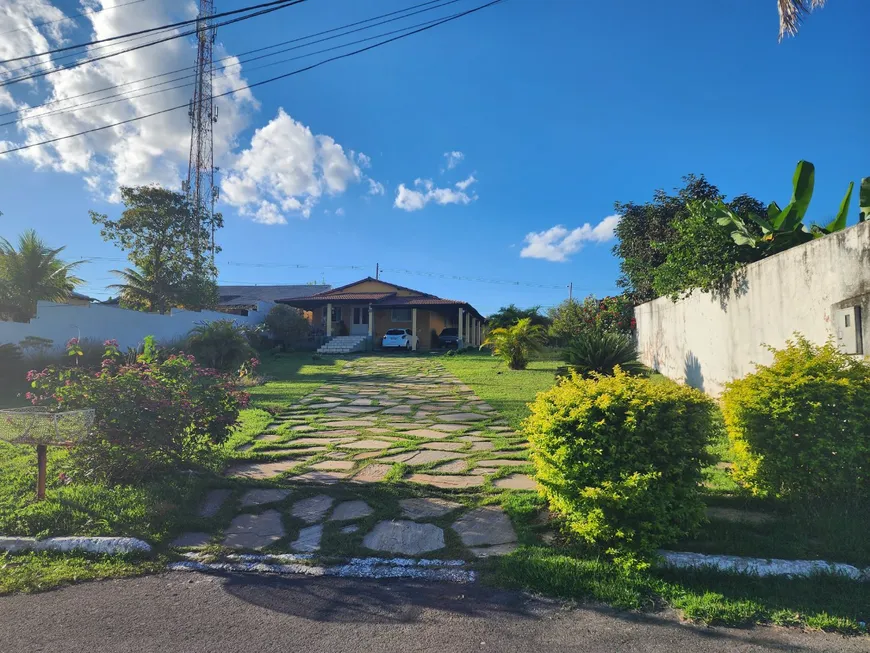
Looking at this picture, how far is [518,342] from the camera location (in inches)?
582

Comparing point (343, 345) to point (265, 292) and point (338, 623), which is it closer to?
point (265, 292)

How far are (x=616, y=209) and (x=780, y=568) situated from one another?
1467cm

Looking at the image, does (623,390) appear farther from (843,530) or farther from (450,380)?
A: (450,380)

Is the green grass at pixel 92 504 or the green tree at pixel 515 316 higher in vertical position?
the green tree at pixel 515 316

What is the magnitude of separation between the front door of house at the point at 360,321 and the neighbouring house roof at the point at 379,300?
87 centimetres

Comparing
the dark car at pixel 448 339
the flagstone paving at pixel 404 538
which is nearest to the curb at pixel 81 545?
the flagstone paving at pixel 404 538

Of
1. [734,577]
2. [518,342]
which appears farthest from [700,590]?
[518,342]

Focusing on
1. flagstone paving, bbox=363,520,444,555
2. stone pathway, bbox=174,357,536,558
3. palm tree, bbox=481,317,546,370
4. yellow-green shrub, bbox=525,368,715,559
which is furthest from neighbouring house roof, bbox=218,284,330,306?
yellow-green shrub, bbox=525,368,715,559

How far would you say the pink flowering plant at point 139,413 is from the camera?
4.25 metres

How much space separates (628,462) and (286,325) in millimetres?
23240

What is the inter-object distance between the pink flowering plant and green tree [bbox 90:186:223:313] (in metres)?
21.6

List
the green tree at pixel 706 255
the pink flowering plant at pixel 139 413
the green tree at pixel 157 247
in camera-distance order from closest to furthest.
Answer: the pink flowering plant at pixel 139 413 < the green tree at pixel 706 255 < the green tree at pixel 157 247

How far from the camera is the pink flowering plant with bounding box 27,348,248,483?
425cm

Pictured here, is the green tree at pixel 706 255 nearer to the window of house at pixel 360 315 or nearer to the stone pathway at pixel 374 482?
the stone pathway at pixel 374 482
